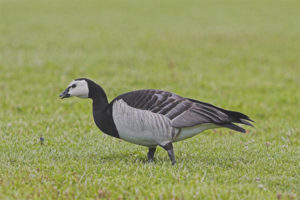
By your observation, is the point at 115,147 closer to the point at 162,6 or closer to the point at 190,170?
the point at 190,170

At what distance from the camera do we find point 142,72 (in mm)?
16812

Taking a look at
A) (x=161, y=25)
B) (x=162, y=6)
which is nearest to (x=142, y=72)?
(x=161, y=25)

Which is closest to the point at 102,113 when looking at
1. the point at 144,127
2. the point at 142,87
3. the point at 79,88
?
the point at 79,88

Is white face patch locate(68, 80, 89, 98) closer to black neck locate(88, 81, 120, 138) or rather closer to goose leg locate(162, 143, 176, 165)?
black neck locate(88, 81, 120, 138)

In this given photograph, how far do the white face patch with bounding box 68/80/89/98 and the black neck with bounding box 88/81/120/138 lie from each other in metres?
0.08

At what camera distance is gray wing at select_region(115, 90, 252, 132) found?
675 centimetres

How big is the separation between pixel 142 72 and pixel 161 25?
13.3m

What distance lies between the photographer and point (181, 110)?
6863 mm

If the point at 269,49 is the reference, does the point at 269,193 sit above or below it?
above

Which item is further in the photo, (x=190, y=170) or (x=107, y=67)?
(x=107, y=67)

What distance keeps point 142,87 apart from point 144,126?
830 centimetres

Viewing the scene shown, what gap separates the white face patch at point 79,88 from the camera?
7.36m

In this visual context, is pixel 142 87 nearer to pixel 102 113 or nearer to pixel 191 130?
pixel 102 113

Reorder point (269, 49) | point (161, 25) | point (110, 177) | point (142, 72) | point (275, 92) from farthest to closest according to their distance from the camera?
point (161, 25) → point (269, 49) → point (142, 72) → point (275, 92) → point (110, 177)
